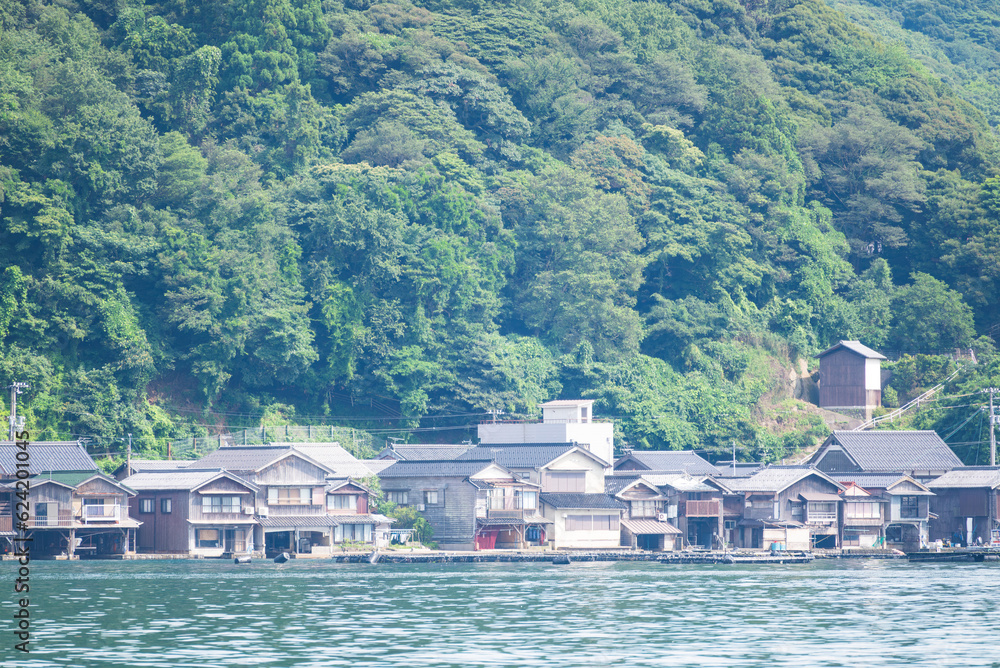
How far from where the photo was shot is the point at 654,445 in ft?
265

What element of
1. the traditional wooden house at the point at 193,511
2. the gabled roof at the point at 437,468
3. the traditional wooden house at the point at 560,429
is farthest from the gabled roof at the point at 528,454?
the traditional wooden house at the point at 193,511

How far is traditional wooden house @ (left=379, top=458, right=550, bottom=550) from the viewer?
66562 millimetres

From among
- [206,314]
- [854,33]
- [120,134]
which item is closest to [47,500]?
[206,314]

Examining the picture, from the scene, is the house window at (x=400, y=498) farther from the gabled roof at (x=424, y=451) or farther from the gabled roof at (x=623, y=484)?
the gabled roof at (x=623, y=484)

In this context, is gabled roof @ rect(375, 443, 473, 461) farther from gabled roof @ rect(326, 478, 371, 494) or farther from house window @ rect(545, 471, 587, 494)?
gabled roof @ rect(326, 478, 371, 494)

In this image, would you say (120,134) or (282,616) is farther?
(120,134)

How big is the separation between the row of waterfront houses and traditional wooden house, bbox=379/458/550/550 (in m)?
0.08

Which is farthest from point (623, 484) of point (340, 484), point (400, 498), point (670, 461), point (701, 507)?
point (340, 484)

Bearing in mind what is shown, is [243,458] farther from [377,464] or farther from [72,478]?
[72,478]

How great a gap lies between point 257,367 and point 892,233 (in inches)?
1803

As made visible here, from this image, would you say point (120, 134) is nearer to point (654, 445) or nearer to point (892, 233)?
point (654, 445)

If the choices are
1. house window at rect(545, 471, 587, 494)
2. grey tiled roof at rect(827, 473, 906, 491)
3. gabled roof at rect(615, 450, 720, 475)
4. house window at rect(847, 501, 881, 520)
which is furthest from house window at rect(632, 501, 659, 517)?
house window at rect(847, 501, 881, 520)

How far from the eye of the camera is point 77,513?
58.8 m

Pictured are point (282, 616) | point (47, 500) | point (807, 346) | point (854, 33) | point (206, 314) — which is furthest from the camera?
point (854, 33)
